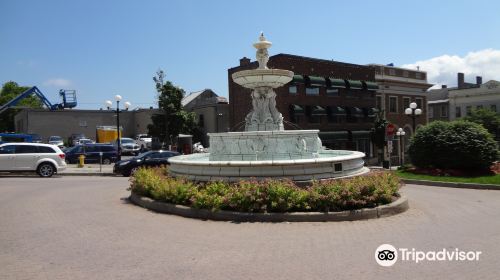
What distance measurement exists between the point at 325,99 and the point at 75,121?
33476mm

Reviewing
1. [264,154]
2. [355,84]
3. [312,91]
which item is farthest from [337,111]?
[264,154]

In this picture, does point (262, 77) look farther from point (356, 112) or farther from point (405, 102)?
point (405, 102)

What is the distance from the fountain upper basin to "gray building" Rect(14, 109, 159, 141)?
120 ft

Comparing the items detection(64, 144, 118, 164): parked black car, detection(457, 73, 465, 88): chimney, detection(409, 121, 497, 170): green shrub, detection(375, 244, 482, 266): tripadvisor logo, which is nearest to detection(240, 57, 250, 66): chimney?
detection(64, 144, 118, 164): parked black car

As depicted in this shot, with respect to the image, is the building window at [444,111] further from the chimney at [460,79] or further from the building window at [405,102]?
the building window at [405,102]

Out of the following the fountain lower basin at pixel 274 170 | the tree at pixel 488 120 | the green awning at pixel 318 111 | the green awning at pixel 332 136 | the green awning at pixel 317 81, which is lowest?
the fountain lower basin at pixel 274 170

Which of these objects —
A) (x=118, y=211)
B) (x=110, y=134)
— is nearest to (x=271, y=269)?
(x=118, y=211)

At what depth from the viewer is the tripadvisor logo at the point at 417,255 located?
20.4ft

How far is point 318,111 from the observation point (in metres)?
38.8

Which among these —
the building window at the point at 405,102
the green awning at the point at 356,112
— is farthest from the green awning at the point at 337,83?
the building window at the point at 405,102

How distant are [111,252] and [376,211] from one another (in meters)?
5.52

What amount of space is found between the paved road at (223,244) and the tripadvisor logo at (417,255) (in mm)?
145

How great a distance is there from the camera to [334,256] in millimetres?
6418

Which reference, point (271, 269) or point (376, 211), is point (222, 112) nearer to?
point (376, 211)
